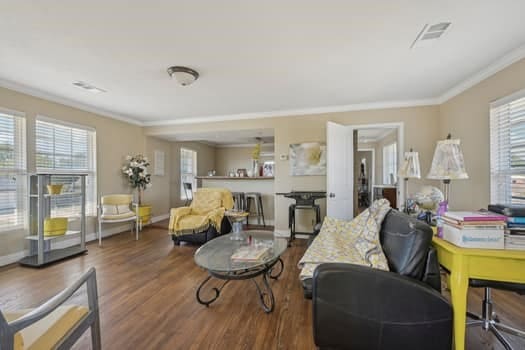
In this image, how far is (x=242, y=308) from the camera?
6.75 feet

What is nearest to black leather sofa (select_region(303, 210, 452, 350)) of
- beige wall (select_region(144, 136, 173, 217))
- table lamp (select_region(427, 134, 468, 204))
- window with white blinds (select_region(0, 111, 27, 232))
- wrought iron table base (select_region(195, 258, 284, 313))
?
wrought iron table base (select_region(195, 258, 284, 313))

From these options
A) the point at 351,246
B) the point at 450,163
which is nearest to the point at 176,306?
the point at 351,246

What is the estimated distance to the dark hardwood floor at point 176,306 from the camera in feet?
5.42

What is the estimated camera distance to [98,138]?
169 inches

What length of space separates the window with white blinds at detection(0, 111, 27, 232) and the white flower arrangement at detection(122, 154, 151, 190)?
5.29 ft


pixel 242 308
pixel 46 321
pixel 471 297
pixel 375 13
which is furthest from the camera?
pixel 471 297

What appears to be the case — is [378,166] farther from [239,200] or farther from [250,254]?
[250,254]

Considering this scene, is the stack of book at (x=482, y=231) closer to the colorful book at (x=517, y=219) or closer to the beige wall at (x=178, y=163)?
the colorful book at (x=517, y=219)

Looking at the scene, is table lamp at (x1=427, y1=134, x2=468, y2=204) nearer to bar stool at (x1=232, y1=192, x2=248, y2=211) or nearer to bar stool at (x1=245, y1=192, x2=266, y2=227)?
bar stool at (x1=245, y1=192, x2=266, y2=227)

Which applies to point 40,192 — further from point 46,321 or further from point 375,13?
point 375,13

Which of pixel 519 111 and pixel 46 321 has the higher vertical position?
pixel 519 111

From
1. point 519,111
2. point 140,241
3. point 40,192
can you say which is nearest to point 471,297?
point 519,111

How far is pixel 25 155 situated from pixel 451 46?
5180 mm

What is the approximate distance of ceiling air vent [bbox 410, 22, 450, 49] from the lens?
1866mm
